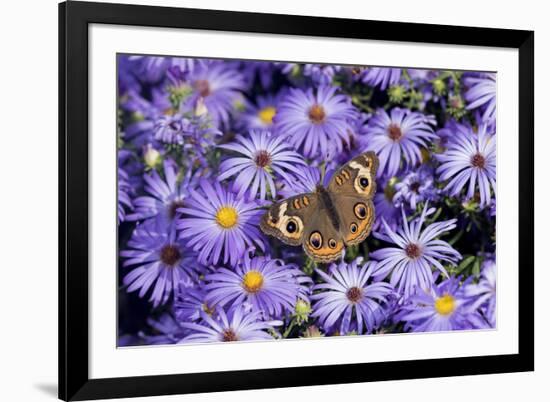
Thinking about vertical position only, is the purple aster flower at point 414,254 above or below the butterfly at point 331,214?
below

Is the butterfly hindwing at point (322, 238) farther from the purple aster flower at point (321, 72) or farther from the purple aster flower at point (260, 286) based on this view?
the purple aster flower at point (321, 72)

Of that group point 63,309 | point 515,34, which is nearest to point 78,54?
point 63,309

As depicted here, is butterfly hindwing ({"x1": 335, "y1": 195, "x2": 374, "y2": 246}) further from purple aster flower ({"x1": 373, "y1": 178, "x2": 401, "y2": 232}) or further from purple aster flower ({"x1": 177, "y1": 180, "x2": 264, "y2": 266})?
purple aster flower ({"x1": 177, "y1": 180, "x2": 264, "y2": 266})

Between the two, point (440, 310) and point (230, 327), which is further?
point (440, 310)

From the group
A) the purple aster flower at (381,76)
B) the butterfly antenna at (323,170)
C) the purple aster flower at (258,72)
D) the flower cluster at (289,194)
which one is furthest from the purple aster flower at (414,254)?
the purple aster flower at (258,72)

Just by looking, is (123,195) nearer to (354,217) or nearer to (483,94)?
(354,217)

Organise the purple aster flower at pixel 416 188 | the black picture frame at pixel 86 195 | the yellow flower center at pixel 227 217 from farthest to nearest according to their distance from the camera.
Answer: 1. the purple aster flower at pixel 416 188
2. the yellow flower center at pixel 227 217
3. the black picture frame at pixel 86 195

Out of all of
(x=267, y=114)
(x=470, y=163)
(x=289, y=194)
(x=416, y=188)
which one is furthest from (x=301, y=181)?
(x=470, y=163)

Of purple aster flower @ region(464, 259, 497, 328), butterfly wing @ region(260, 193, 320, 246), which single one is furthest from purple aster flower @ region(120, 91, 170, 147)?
purple aster flower @ region(464, 259, 497, 328)
